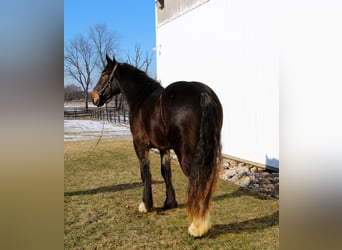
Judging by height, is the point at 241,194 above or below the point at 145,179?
below

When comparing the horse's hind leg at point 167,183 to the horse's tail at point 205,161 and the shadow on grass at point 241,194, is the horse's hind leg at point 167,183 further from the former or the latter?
the horse's tail at point 205,161

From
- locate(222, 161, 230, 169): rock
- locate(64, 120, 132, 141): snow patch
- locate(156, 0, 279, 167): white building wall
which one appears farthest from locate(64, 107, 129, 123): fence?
locate(222, 161, 230, 169): rock

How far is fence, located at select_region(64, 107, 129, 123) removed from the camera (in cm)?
148

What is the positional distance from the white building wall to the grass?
1.29 ft

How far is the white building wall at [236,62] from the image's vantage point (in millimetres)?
1969

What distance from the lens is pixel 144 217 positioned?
220cm

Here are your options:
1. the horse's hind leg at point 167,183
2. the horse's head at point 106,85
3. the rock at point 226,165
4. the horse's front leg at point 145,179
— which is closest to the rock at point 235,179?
the rock at point 226,165

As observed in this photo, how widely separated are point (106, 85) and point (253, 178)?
1.44m

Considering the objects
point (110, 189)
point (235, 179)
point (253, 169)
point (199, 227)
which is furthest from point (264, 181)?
point (110, 189)

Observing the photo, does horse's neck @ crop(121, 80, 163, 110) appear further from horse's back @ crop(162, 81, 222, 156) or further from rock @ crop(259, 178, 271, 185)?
rock @ crop(259, 178, 271, 185)

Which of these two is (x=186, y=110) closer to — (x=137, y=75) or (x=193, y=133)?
(x=193, y=133)

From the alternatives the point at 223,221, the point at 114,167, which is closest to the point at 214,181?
the point at 223,221
